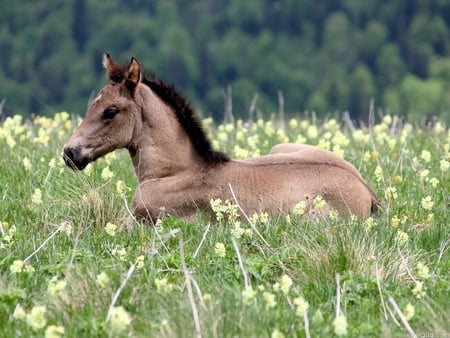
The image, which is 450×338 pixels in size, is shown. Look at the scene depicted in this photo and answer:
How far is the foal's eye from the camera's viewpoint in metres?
9.27

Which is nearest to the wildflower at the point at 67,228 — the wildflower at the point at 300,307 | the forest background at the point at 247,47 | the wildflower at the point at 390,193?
the wildflower at the point at 300,307

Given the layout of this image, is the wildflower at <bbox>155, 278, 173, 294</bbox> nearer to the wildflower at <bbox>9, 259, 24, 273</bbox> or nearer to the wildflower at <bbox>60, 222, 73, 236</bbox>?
the wildflower at <bbox>9, 259, 24, 273</bbox>

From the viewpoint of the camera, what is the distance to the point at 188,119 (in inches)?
373

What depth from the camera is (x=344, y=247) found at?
7164mm

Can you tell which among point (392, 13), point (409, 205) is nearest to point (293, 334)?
point (409, 205)

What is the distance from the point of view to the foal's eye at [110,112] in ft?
30.4

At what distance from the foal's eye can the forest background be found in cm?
7975

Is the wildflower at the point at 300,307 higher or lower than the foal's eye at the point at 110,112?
lower

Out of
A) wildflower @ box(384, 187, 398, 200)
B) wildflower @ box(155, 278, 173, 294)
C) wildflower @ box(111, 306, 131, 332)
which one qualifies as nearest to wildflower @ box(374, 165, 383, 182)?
wildflower @ box(384, 187, 398, 200)

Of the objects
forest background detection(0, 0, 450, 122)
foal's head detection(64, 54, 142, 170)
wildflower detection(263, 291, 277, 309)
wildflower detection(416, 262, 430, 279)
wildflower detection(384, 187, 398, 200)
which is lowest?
forest background detection(0, 0, 450, 122)

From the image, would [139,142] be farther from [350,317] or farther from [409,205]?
[350,317]

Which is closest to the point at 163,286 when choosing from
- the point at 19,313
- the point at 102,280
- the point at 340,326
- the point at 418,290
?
the point at 102,280

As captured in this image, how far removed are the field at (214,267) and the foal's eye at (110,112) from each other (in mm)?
453

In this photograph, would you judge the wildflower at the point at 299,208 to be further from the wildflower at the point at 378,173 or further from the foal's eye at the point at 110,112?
the foal's eye at the point at 110,112
